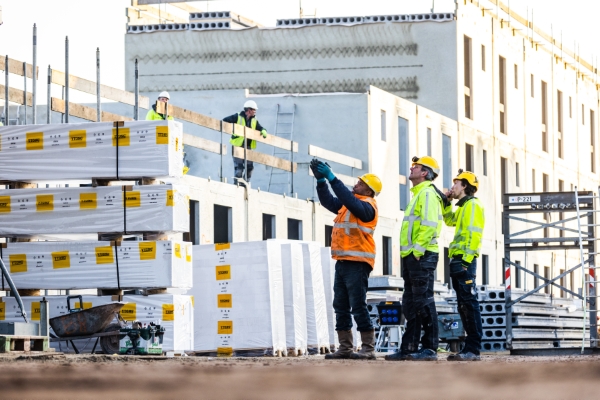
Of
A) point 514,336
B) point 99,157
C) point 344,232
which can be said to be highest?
point 99,157

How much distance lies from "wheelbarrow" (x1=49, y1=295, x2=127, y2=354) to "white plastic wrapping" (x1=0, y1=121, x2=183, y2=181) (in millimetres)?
1626

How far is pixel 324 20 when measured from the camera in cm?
4466

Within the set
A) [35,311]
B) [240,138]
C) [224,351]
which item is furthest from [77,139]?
[240,138]

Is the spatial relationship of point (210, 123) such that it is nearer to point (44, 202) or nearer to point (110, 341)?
point (44, 202)

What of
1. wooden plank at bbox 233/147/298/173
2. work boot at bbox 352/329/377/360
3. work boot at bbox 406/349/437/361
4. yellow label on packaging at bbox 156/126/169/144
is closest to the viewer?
work boot at bbox 406/349/437/361

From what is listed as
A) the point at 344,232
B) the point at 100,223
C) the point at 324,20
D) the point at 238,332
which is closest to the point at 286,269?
the point at 238,332

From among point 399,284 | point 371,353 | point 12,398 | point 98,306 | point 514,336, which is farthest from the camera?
point 399,284

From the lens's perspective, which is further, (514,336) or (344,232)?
(514,336)

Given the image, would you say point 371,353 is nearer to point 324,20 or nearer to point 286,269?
point 286,269

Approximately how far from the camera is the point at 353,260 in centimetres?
1285

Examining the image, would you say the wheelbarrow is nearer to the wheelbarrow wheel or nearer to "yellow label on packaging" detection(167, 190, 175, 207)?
the wheelbarrow wheel

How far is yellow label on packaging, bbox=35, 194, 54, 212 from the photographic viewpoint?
52.9 ft

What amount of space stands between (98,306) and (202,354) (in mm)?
3290

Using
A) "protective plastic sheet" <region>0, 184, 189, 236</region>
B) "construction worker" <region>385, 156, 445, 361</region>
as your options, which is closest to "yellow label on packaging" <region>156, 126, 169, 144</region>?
"protective plastic sheet" <region>0, 184, 189, 236</region>
